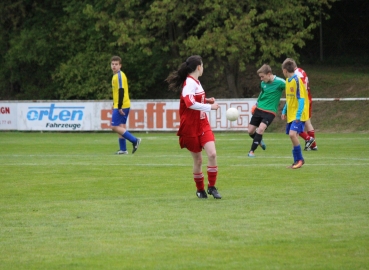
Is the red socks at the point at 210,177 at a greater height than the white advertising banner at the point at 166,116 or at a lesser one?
greater

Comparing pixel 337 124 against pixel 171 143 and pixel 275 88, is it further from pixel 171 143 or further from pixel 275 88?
pixel 275 88

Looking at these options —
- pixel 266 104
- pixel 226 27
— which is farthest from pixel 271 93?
pixel 226 27

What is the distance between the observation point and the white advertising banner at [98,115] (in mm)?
31141

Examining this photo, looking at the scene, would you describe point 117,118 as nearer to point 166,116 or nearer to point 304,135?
point 304,135

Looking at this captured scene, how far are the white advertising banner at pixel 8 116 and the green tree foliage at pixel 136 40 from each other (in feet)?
21.6

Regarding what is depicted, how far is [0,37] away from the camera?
4412cm

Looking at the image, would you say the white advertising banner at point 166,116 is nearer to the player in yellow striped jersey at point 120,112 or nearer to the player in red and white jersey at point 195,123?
the player in yellow striped jersey at point 120,112

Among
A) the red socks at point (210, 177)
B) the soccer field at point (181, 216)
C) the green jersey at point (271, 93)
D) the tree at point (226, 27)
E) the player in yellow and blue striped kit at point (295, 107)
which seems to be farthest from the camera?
the tree at point (226, 27)

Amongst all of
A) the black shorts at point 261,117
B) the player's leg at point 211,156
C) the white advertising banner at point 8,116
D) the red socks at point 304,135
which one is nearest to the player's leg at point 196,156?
the player's leg at point 211,156

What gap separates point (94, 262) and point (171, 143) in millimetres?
17820

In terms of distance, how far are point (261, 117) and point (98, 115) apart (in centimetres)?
1589

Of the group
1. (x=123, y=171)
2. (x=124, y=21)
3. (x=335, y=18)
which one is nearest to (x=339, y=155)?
(x=123, y=171)

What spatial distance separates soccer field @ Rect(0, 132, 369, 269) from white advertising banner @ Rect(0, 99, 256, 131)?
14.5 m

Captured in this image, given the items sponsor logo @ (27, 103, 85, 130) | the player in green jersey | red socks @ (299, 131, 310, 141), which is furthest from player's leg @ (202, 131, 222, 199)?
sponsor logo @ (27, 103, 85, 130)
